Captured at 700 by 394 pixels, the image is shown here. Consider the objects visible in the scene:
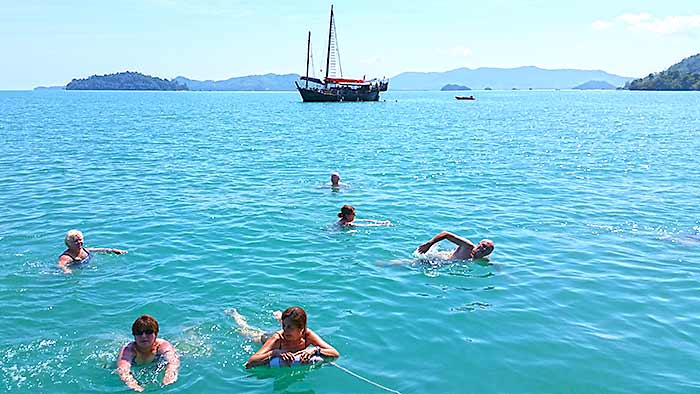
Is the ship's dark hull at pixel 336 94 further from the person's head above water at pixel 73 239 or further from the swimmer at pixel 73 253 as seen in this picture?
the person's head above water at pixel 73 239

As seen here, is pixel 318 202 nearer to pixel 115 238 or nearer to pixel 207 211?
pixel 207 211

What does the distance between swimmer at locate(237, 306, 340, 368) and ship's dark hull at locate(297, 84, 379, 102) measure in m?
107

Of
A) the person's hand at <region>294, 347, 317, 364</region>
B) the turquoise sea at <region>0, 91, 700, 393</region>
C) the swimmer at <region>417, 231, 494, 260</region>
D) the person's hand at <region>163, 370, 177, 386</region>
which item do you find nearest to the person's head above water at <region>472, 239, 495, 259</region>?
the swimmer at <region>417, 231, 494, 260</region>

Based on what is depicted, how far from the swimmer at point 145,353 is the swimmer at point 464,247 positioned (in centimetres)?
656

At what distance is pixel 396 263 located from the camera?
13.5 m

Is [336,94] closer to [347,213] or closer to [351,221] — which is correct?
[351,221]

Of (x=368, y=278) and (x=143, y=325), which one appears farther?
(x=368, y=278)

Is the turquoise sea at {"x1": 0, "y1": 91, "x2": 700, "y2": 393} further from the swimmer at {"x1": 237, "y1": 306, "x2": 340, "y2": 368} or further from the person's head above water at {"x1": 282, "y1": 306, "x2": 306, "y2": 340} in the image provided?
the person's head above water at {"x1": 282, "y1": 306, "x2": 306, "y2": 340}

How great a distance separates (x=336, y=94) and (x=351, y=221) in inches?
3938

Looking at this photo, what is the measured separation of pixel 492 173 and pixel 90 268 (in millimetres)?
19462

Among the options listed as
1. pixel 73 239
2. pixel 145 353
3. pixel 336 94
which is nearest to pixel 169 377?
pixel 145 353

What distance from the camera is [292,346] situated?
8773mm

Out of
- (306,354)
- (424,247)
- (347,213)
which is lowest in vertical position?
(306,354)

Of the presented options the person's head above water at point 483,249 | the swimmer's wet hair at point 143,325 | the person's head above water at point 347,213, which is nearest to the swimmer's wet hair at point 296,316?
the swimmer's wet hair at point 143,325
